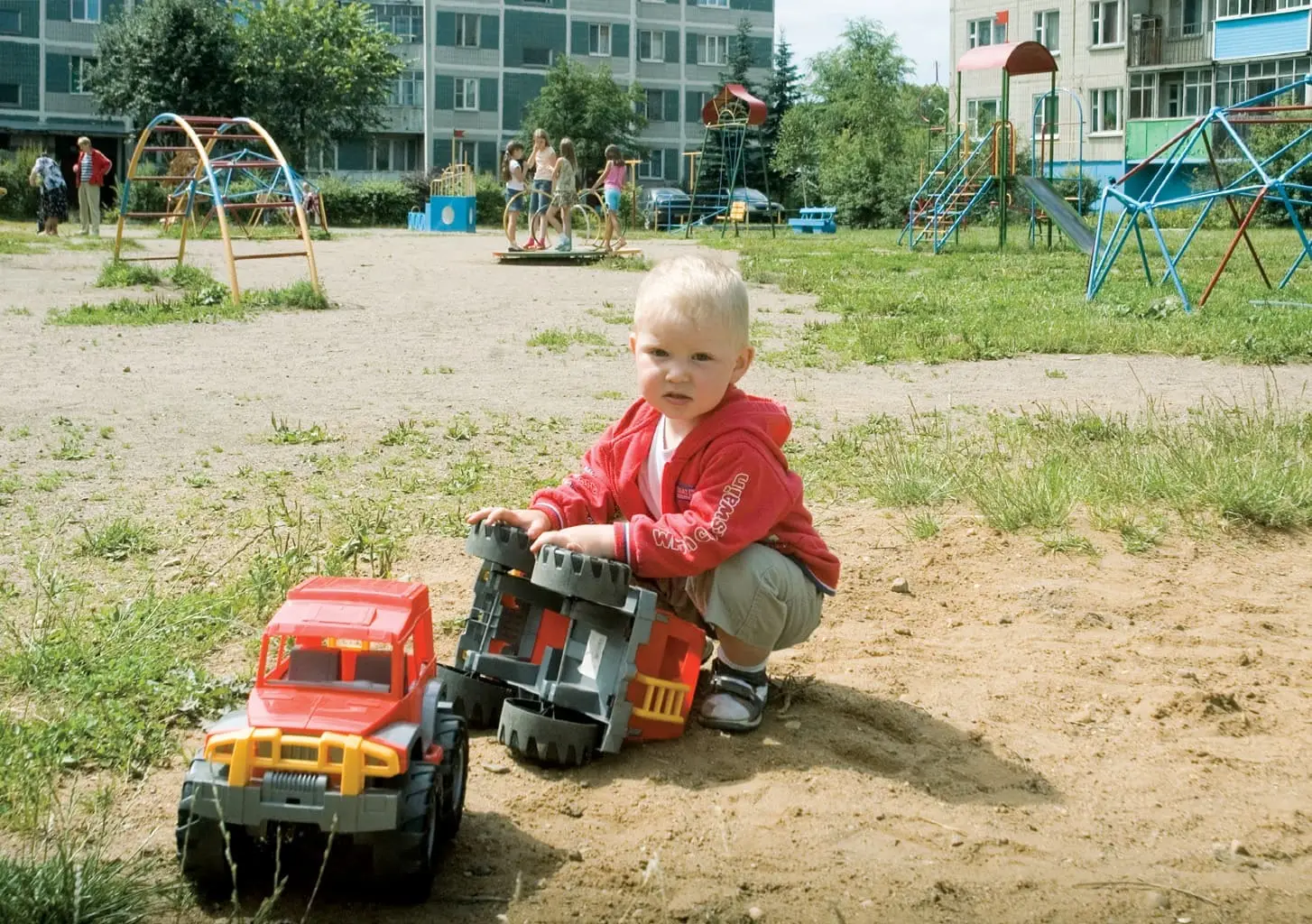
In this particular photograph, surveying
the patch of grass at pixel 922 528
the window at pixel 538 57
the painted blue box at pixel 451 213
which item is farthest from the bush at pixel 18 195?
the patch of grass at pixel 922 528

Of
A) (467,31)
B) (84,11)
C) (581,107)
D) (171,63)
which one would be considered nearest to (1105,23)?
(581,107)

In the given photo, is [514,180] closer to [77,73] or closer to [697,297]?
[697,297]

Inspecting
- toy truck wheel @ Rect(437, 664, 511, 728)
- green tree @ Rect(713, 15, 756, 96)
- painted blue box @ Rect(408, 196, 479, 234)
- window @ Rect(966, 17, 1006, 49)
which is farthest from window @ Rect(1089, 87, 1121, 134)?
toy truck wheel @ Rect(437, 664, 511, 728)

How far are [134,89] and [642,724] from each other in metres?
56.4

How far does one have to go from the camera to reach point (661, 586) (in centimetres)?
348

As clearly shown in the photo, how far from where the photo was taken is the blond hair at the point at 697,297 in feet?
10.4

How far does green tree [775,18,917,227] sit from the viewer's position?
48188 millimetres

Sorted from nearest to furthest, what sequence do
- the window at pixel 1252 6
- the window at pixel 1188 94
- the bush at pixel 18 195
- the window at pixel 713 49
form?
the bush at pixel 18 195 < the window at pixel 1252 6 < the window at pixel 1188 94 < the window at pixel 713 49

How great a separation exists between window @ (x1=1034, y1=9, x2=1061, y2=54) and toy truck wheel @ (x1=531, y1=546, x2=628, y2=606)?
58.5 m

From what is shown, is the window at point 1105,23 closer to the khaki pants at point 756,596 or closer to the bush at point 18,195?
the bush at point 18,195

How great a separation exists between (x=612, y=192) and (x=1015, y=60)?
9022 mm

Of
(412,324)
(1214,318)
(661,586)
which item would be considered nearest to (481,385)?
(412,324)

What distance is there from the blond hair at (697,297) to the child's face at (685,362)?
0.01 meters

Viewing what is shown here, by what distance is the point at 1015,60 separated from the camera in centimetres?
2773
